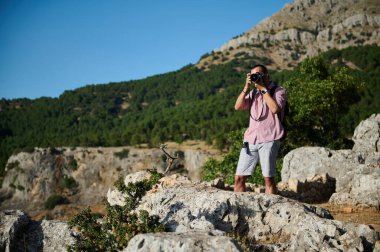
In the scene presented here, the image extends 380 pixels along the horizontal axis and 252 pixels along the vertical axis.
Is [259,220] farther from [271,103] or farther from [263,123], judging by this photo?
[271,103]

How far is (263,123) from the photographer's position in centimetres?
815

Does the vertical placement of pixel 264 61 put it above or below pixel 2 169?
above

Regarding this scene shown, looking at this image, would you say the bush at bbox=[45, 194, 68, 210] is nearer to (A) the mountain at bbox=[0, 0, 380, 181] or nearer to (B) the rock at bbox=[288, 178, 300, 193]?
(A) the mountain at bbox=[0, 0, 380, 181]

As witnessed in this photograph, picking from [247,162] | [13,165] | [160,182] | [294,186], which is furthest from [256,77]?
[13,165]

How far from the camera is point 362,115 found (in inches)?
2288

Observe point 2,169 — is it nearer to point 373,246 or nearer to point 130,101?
point 130,101

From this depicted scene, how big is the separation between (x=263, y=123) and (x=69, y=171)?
9553 cm

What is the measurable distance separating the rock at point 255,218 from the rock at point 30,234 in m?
2.02

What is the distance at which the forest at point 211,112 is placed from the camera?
30547 millimetres

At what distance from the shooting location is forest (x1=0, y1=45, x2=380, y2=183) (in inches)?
1203

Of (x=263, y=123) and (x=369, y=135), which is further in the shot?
A: (x=369, y=135)

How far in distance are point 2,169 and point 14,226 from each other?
11517 centimetres

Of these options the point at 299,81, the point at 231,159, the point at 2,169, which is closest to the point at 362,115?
the point at 299,81

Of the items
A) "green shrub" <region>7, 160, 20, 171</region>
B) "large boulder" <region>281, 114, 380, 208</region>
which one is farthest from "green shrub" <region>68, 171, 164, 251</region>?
"green shrub" <region>7, 160, 20, 171</region>
